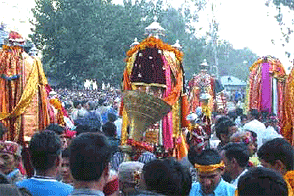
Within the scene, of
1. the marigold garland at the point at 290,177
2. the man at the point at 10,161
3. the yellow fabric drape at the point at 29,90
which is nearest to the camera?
the marigold garland at the point at 290,177

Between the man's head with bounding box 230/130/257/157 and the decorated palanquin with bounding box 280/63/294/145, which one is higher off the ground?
the decorated palanquin with bounding box 280/63/294/145

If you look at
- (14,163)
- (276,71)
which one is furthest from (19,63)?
Answer: (276,71)

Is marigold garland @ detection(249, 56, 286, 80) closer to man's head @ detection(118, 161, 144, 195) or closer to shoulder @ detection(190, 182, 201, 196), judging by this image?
shoulder @ detection(190, 182, 201, 196)

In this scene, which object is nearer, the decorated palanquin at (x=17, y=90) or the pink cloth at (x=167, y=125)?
the pink cloth at (x=167, y=125)

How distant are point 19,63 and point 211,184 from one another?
418cm

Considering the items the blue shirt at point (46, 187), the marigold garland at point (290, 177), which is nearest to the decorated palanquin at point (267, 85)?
the marigold garland at point (290, 177)

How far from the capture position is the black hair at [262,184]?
9.33 ft

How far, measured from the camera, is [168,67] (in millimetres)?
7609

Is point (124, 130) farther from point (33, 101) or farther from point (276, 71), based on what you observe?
point (276, 71)

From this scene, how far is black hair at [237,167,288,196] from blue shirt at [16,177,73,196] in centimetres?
153

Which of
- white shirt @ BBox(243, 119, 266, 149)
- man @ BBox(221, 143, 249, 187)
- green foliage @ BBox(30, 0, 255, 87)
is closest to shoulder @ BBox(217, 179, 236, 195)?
man @ BBox(221, 143, 249, 187)

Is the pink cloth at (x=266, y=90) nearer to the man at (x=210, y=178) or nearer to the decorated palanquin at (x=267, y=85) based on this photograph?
the decorated palanquin at (x=267, y=85)

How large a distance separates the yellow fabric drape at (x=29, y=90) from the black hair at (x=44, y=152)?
13.0ft

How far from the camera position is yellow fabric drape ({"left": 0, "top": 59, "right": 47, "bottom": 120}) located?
8.15 metres
